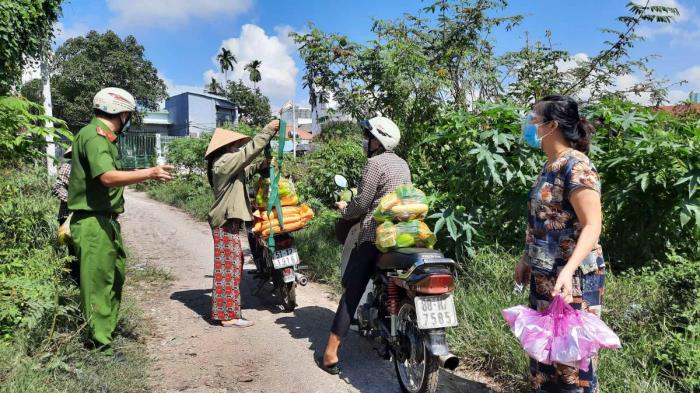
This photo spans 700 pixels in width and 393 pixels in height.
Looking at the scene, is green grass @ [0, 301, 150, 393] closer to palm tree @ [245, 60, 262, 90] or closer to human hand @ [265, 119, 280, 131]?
human hand @ [265, 119, 280, 131]

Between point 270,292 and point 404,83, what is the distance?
301cm

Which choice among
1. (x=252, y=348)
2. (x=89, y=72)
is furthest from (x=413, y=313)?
(x=89, y=72)

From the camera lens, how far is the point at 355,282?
3.79m

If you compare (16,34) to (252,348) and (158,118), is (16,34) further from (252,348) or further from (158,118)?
(158,118)

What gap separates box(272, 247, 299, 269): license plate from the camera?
515cm

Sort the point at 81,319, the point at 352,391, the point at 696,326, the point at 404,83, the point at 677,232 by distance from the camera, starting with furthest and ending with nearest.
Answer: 1. the point at 404,83
2. the point at 677,232
3. the point at 81,319
4. the point at 352,391
5. the point at 696,326

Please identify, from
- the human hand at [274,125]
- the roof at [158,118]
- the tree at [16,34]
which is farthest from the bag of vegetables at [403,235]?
the roof at [158,118]

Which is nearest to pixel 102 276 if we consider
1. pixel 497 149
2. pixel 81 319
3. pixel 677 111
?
pixel 81 319

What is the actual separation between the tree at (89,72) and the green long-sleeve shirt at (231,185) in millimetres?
33177

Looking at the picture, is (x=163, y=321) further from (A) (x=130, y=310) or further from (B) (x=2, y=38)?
(B) (x=2, y=38)

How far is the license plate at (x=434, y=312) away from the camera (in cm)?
309

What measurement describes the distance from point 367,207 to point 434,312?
0.98 m

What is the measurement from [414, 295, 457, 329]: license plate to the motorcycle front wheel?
17 cm

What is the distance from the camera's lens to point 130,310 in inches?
189
